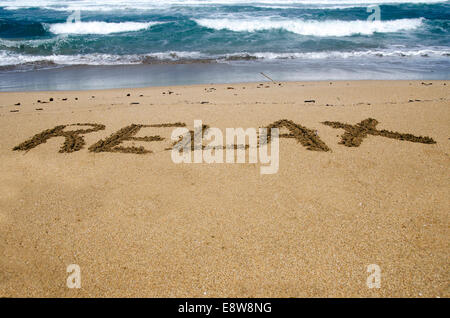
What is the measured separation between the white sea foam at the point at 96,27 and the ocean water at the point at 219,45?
2.4 inches

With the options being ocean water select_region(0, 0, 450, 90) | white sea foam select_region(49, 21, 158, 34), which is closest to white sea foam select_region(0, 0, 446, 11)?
ocean water select_region(0, 0, 450, 90)

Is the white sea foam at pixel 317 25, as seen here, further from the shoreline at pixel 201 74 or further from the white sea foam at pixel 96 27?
the shoreline at pixel 201 74

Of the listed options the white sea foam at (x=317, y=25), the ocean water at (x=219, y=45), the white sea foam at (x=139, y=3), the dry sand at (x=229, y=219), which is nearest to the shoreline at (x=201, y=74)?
the ocean water at (x=219, y=45)

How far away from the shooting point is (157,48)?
1487 centimetres

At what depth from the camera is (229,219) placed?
2.88 m

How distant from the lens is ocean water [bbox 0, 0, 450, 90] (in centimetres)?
1011

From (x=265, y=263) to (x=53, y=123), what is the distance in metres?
4.48

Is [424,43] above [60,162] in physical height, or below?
above

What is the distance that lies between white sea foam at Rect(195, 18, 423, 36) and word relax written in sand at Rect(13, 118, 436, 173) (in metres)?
15.3

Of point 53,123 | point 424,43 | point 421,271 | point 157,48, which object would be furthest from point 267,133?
point 424,43

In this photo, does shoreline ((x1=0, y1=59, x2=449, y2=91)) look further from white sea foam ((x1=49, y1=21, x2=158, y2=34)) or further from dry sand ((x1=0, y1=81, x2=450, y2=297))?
white sea foam ((x1=49, y1=21, x2=158, y2=34))
